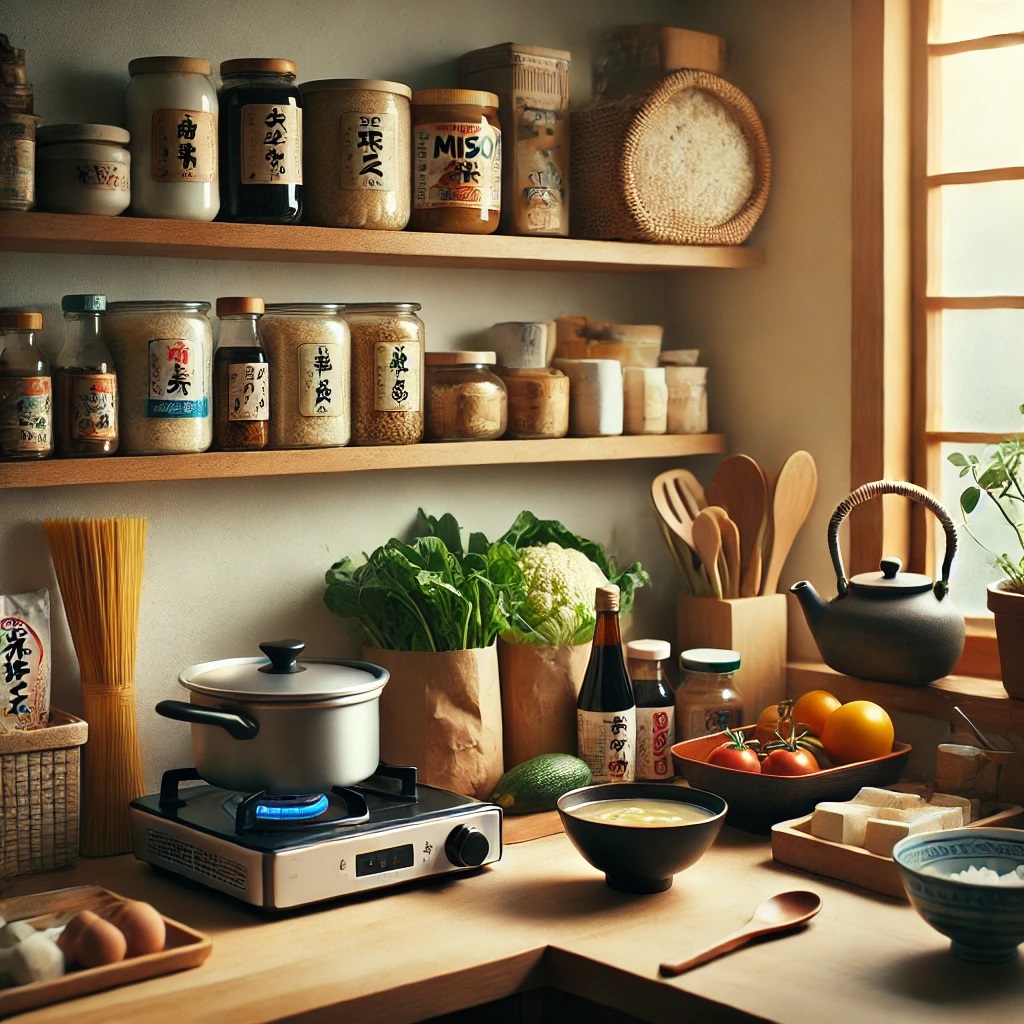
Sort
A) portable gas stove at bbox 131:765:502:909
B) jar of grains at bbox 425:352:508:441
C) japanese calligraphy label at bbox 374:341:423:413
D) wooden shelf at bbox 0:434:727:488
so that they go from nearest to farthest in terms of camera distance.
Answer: portable gas stove at bbox 131:765:502:909, wooden shelf at bbox 0:434:727:488, japanese calligraphy label at bbox 374:341:423:413, jar of grains at bbox 425:352:508:441

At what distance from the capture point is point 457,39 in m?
2.24

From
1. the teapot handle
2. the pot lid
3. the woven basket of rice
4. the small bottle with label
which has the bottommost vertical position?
the small bottle with label

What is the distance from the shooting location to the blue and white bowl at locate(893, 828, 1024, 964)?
145 cm

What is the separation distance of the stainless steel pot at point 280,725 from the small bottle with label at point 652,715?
562mm

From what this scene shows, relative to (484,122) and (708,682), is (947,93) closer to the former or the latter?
(484,122)

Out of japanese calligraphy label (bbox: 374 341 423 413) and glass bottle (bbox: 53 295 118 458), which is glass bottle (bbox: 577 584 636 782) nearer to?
japanese calligraphy label (bbox: 374 341 423 413)

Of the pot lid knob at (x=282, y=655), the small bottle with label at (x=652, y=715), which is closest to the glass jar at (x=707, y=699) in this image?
the small bottle with label at (x=652, y=715)

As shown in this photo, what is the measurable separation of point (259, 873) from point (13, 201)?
880 mm

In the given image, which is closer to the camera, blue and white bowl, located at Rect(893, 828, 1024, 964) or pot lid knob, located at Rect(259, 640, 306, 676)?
blue and white bowl, located at Rect(893, 828, 1024, 964)

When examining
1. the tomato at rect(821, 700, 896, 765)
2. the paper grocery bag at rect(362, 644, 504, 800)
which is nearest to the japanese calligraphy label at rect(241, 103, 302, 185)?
the paper grocery bag at rect(362, 644, 504, 800)

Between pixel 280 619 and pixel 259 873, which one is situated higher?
pixel 280 619

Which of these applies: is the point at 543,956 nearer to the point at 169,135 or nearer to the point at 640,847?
the point at 640,847

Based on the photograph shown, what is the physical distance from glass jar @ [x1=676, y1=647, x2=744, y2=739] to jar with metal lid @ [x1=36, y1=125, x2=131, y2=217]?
1.12 meters

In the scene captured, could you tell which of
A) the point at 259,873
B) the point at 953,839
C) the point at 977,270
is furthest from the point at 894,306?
the point at 259,873
